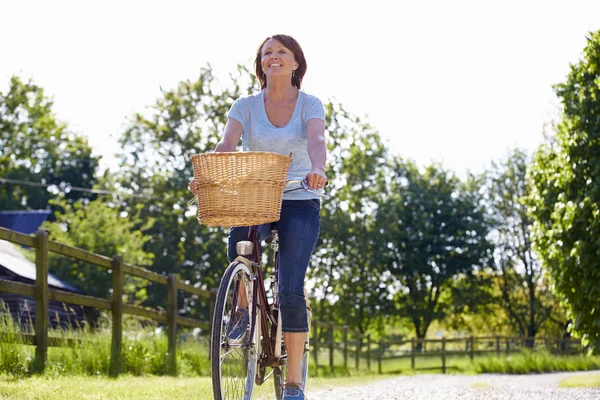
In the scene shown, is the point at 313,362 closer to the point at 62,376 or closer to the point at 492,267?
the point at 62,376

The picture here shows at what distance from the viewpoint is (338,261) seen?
129 ft

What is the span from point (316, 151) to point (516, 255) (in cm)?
4616

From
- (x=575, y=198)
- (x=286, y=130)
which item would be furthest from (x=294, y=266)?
(x=575, y=198)

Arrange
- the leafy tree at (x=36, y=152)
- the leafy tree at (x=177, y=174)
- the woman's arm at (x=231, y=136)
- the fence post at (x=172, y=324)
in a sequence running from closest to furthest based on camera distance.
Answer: the woman's arm at (x=231, y=136) < the fence post at (x=172, y=324) < the leafy tree at (x=177, y=174) < the leafy tree at (x=36, y=152)

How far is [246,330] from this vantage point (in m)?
4.80

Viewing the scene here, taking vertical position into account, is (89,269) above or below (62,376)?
above

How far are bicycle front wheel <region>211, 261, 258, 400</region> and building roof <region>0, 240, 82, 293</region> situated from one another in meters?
19.6

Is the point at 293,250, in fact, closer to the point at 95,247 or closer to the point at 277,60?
the point at 277,60

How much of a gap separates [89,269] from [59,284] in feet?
14.7

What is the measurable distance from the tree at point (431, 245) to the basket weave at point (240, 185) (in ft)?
135

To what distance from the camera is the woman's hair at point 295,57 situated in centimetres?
511

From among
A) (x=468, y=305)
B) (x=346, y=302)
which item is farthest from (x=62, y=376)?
(x=468, y=305)

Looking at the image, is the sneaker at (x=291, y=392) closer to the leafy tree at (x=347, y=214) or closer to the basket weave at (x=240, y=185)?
the basket weave at (x=240, y=185)

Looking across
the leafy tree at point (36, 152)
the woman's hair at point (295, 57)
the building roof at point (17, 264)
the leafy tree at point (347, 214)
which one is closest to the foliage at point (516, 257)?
the leafy tree at point (347, 214)
